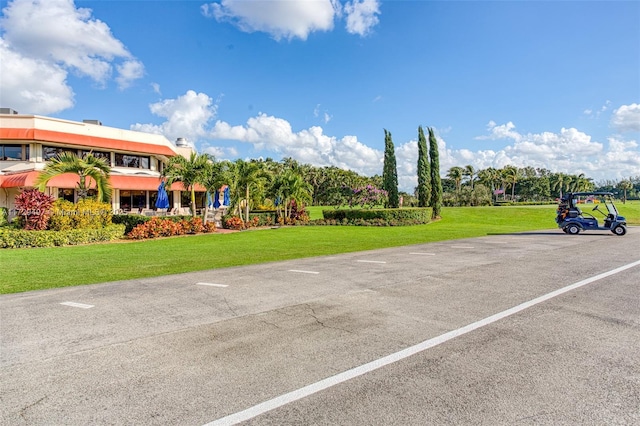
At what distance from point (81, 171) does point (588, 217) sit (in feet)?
84.6

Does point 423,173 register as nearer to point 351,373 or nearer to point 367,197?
point 367,197

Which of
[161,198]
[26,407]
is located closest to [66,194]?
[161,198]

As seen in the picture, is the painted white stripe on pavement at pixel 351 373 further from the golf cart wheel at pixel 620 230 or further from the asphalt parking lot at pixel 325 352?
the golf cart wheel at pixel 620 230

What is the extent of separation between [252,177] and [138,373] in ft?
76.8

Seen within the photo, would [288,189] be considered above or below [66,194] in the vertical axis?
above

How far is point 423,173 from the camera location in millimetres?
36594

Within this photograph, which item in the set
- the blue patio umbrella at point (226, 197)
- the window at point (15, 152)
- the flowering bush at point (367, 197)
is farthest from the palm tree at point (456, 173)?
the window at point (15, 152)

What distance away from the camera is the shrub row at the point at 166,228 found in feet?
61.9

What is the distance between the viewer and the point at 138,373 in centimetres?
362

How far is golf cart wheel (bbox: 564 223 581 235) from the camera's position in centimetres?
1891

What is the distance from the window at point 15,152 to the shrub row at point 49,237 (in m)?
13.9

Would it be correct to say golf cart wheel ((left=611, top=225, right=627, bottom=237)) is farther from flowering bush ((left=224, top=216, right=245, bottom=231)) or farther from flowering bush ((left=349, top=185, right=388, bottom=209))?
flowering bush ((left=224, top=216, right=245, bottom=231))

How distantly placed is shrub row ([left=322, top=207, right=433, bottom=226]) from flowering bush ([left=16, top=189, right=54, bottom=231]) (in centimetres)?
1872

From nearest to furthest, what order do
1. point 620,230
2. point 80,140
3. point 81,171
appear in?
point 620,230 < point 81,171 < point 80,140
